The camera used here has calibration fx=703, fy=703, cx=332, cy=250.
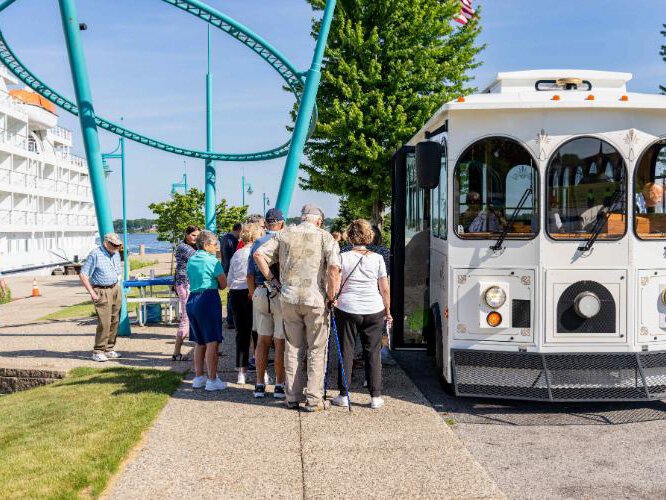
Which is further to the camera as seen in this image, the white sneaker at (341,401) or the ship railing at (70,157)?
the ship railing at (70,157)

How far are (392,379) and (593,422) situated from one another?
247cm

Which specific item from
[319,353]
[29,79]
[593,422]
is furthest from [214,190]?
[593,422]

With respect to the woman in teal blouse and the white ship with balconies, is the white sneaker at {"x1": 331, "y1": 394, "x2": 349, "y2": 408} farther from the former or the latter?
the white ship with balconies

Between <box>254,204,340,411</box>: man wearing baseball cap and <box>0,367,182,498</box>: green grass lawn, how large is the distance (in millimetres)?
1474

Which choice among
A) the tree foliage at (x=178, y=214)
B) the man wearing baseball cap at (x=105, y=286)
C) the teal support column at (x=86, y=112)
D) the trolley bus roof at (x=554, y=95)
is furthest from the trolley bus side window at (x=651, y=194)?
the tree foliage at (x=178, y=214)

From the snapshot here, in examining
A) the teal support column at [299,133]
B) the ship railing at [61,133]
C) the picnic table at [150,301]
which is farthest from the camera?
the ship railing at [61,133]

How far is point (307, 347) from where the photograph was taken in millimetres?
6914

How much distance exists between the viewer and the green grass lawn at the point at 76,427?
498 cm

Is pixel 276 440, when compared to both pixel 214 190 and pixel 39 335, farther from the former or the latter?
pixel 214 190

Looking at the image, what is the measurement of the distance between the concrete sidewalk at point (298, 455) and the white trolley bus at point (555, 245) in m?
0.97

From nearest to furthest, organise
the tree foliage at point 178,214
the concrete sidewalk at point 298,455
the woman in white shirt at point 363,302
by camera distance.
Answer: the concrete sidewalk at point 298,455 → the woman in white shirt at point 363,302 → the tree foliage at point 178,214

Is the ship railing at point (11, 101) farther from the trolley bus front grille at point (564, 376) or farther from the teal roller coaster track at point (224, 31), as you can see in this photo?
the trolley bus front grille at point (564, 376)

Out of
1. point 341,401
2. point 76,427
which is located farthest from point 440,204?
point 76,427

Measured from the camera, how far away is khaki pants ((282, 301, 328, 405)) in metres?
6.75
